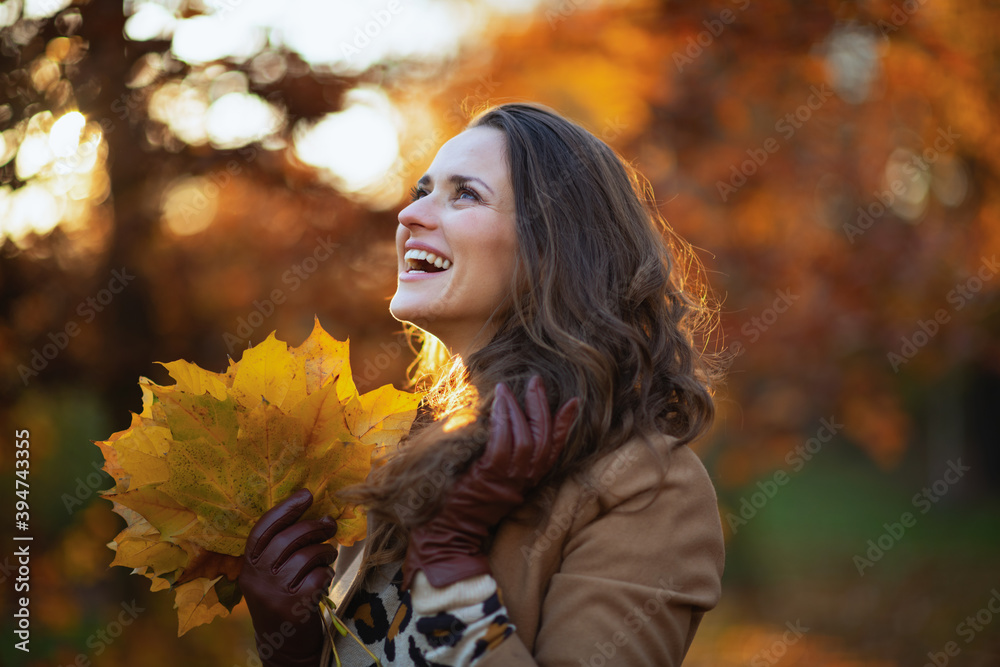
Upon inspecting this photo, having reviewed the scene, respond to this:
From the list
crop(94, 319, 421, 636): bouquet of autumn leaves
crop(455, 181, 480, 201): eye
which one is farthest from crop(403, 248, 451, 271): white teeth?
crop(94, 319, 421, 636): bouquet of autumn leaves

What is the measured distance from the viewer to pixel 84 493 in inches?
157

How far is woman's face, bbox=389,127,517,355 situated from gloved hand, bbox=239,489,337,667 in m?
0.58

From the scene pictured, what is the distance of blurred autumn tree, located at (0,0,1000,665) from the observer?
322 cm

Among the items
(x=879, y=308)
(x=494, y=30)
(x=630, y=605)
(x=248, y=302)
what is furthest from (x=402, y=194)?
(x=879, y=308)

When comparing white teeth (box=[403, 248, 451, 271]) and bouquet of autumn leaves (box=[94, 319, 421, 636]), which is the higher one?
white teeth (box=[403, 248, 451, 271])

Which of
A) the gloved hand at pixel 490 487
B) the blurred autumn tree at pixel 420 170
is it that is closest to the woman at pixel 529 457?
the gloved hand at pixel 490 487

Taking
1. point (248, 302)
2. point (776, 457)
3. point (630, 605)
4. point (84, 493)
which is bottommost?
point (776, 457)

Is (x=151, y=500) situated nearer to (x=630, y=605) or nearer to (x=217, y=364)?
(x=630, y=605)

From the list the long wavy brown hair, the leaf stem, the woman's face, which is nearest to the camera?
the long wavy brown hair

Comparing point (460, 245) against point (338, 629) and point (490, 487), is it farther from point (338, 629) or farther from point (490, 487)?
point (338, 629)

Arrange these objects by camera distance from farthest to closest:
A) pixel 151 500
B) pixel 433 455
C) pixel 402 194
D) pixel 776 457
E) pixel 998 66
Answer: pixel 776 457 < pixel 998 66 < pixel 402 194 < pixel 151 500 < pixel 433 455

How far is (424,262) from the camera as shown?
7.01ft

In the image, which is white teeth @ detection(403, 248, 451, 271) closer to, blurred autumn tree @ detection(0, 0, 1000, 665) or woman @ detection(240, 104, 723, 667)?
woman @ detection(240, 104, 723, 667)

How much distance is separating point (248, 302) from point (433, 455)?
7.77 ft
